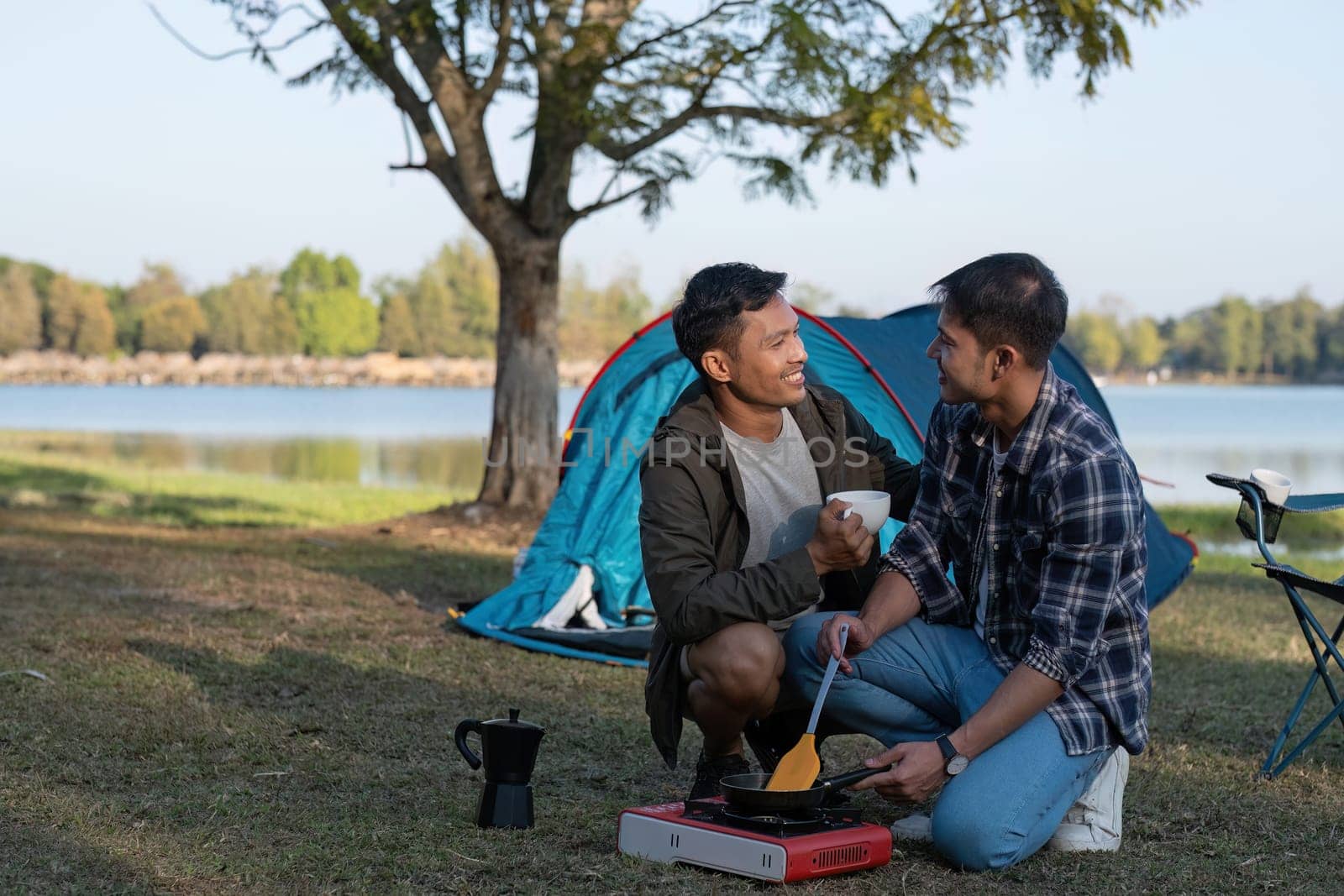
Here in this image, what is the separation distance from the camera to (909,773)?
248 cm

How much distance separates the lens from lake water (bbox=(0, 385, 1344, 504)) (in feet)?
63.4

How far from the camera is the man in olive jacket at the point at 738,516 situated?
2680mm

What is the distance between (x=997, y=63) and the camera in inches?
329

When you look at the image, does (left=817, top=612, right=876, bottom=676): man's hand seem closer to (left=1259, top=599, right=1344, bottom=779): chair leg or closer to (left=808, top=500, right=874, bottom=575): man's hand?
(left=808, top=500, right=874, bottom=575): man's hand

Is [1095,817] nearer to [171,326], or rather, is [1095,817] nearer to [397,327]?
[397,327]

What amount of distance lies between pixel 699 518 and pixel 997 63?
6.46 metres

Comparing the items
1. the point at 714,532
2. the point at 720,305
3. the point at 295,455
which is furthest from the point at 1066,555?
the point at 295,455

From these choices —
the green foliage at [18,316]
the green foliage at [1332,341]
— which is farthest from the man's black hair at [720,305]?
the green foliage at [1332,341]

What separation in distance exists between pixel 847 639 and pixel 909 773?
34 centimetres

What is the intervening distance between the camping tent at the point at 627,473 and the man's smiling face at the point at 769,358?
195cm

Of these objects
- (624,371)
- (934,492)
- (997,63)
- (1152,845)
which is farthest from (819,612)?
(997,63)

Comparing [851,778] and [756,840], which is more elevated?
[851,778]

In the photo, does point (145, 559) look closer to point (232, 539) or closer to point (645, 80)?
point (232, 539)

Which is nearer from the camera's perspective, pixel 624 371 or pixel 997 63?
pixel 624 371
